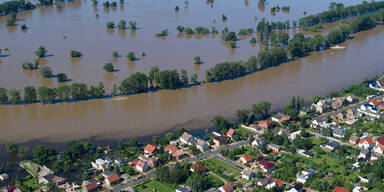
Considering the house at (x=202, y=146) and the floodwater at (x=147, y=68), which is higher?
the floodwater at (x=147, y=68)

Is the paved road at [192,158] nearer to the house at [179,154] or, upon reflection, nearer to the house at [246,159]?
the house at [179,154]

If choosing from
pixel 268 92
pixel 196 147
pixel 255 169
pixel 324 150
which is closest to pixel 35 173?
pixel 196 147

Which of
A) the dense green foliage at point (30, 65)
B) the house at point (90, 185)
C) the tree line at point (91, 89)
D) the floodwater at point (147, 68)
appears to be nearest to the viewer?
the house at point (90, 185)

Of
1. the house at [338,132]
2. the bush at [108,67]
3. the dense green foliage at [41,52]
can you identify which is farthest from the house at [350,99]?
the dense green foliage at [41,52]

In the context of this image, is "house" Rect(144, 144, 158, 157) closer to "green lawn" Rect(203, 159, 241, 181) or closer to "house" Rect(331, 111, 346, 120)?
"green lawn" Rect(203, 159, 241, 181)

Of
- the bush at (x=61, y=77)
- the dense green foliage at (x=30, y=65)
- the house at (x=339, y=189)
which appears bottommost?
the house at (x=339, y=189)

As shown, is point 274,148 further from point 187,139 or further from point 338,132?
point 187,139

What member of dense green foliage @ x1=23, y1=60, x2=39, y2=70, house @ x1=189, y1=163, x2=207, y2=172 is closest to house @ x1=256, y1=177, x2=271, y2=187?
house @ x1=189, y1=163, x2=207, y2=172

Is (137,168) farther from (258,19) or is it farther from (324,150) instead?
(258,19)
